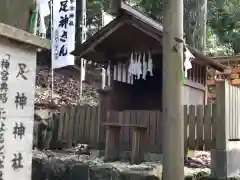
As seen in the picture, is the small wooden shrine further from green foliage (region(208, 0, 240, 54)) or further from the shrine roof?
green foliage (region(208, 0, 240, 54))

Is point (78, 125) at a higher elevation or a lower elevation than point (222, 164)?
higher

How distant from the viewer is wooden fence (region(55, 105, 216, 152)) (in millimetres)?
6996

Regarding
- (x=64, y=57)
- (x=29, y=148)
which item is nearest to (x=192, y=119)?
(x=29, y=148)

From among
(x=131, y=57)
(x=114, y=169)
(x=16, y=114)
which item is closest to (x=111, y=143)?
(x=114, y=169)

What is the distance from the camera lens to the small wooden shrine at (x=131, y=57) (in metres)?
8.27

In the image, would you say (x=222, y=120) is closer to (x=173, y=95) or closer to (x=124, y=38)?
(x=173, y=95)

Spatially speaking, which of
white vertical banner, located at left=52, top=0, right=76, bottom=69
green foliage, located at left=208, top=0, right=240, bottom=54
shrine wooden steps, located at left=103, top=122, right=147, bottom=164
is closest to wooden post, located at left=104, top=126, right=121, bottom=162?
shrine wooden steps, located at left=103, top=122, right=147, bottom=164

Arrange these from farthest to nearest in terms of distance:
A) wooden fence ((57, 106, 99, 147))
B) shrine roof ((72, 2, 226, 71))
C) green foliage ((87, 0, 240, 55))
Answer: green foliage ((87, 0, 240, 55))
wooden fence ((57, 106, 99, 147))
shrine roof ((72, 2, 226, 71))

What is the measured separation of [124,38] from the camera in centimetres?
892

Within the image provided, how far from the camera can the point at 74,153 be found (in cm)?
880

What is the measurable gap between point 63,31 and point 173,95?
24.0 feet

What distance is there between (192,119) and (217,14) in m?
12.8

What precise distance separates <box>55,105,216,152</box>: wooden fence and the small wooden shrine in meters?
0.92

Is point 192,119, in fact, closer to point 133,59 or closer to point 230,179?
point 230,179
